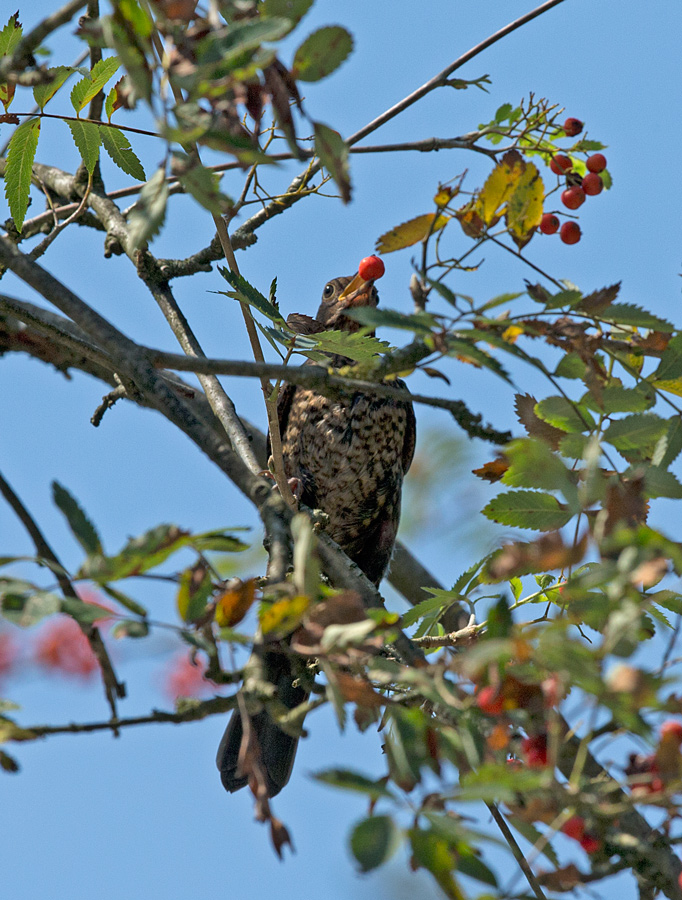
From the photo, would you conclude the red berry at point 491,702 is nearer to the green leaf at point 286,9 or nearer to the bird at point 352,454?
the green leaf at point 286,9

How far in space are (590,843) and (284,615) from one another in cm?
53

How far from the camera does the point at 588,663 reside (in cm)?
109

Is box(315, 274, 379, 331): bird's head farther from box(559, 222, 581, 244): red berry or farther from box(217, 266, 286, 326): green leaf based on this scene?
box(217, 266, 286, 326): green leaf

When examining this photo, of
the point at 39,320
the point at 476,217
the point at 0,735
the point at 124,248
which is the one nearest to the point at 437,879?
the point at 0,735

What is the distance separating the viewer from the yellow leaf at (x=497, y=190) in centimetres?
176

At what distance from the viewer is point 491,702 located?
4.09 feet

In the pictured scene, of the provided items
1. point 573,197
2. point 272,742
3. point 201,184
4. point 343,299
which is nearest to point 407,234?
point 201,184

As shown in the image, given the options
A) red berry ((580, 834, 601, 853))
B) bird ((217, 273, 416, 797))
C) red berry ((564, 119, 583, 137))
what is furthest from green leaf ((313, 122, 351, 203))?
bird ((217, 273, 416, 797))

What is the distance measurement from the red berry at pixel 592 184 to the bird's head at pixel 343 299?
111 centimetres

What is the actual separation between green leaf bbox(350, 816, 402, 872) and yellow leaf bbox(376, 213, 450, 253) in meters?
1.10

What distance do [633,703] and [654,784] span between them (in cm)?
29

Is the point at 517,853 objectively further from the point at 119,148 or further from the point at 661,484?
the point at 119,148

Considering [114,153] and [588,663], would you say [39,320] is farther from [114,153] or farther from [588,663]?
[588,663]

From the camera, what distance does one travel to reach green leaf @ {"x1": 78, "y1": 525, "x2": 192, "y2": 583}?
1.23 metres
